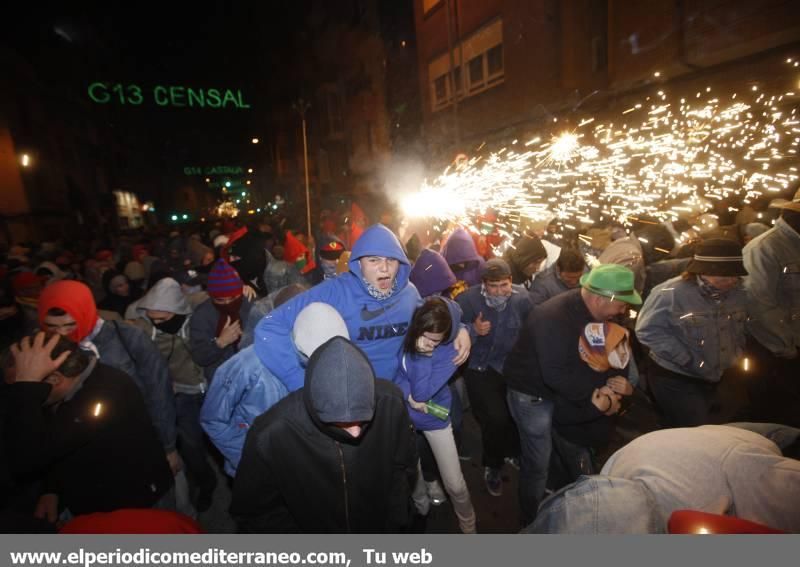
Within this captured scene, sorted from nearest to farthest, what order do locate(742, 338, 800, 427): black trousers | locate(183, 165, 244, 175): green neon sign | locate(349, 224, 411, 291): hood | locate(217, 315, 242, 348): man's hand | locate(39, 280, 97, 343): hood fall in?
locate(39, 280, 97, 343): hood < locate(349, 224, 411, 291): hood < locate(217, 315, 242, 348): man's hand < locate(742, 338, 800, 427): black trousers < locate(183, 165, 244, 175): green neon sign

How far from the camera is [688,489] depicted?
59.2 inches

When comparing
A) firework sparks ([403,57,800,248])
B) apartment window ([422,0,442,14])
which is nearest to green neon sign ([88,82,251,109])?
apartment window ([422,0,442,14])

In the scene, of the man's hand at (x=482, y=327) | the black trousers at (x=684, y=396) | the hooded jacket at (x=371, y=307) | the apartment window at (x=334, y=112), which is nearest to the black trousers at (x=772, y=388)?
the black trousers at (x=684, y=396)

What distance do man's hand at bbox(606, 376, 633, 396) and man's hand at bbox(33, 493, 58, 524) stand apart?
13.1 feet

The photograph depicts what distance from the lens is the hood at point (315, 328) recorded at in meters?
2.50

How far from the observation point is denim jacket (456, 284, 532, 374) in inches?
160

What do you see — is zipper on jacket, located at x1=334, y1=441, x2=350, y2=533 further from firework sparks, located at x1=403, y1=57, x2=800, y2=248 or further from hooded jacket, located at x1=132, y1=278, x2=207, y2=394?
firework sparks, located at x1=403, y1=57, x2=800, y2=248

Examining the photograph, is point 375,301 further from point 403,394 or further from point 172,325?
point 172,325

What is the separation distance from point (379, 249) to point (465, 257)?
2718mm

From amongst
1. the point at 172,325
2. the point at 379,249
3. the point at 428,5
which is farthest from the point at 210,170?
the point at 379,249

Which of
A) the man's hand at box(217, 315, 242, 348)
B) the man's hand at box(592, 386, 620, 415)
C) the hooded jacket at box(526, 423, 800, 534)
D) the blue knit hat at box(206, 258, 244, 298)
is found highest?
the blue knit hat at box(206, 258, 244, 298)

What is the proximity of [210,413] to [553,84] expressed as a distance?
12.9 meters

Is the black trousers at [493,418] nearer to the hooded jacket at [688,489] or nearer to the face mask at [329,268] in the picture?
the hooded jacket at [688,489]
